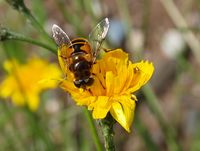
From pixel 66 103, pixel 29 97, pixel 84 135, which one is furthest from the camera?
pixel 66 103

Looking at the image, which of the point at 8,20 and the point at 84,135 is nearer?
the point at 84,135

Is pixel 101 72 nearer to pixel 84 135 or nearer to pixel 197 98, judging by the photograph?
pixel 84 135

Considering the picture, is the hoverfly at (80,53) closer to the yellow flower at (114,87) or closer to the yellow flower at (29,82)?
the yellow flower at (114,87)

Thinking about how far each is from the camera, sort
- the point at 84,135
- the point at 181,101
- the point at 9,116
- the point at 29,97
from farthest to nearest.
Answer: the point at 181,101 < the point at 84,135 < the point at 29,97 < the point at 9,116

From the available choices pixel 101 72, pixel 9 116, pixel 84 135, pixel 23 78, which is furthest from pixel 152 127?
pixel 101 72

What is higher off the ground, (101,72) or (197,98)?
(197,98)

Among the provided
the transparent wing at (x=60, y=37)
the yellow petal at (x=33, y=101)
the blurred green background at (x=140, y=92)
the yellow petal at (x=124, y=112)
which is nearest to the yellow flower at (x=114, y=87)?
the yellow petal at (x=124, y=112)

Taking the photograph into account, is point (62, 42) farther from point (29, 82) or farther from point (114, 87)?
point (29, 82)

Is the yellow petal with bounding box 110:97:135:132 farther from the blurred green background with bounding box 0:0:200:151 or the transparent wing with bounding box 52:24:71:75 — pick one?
the blurred green background with bounding box 0:0:200:151
